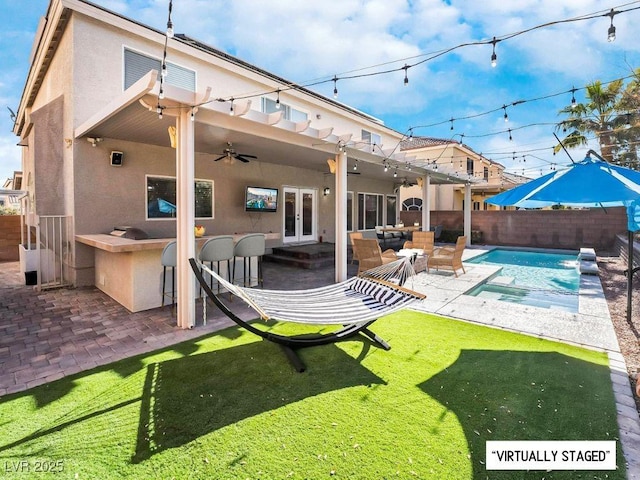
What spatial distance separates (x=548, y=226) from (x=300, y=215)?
1192 cm

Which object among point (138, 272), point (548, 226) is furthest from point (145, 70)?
point (548, 226)

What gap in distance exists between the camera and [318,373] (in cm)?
357

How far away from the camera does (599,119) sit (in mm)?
14828

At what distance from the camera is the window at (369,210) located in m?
15.6

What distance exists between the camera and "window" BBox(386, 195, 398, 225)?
57.9ft

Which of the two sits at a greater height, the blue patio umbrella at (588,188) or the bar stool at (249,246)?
the blue patio umbrella at (588,188)

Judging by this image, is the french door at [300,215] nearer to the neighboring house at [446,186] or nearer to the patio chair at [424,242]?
the patio chair at [424,242]

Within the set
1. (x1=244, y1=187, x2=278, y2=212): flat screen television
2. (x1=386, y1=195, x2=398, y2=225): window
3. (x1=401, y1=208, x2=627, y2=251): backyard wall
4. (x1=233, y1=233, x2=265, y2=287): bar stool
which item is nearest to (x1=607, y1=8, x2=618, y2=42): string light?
(x1=233, y1=233, x2=265, y2=287): bar stool

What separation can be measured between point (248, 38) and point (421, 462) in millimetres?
8496

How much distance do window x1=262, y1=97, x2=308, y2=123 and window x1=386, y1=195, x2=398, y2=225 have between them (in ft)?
22.5

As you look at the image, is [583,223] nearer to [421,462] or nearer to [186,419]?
[421,462]

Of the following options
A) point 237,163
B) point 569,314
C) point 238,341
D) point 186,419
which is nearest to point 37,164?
point 237,163

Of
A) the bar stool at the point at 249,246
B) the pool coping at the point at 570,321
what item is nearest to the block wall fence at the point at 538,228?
the pool coping at the point at 570,321

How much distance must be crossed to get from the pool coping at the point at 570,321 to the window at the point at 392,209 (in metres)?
9.91
